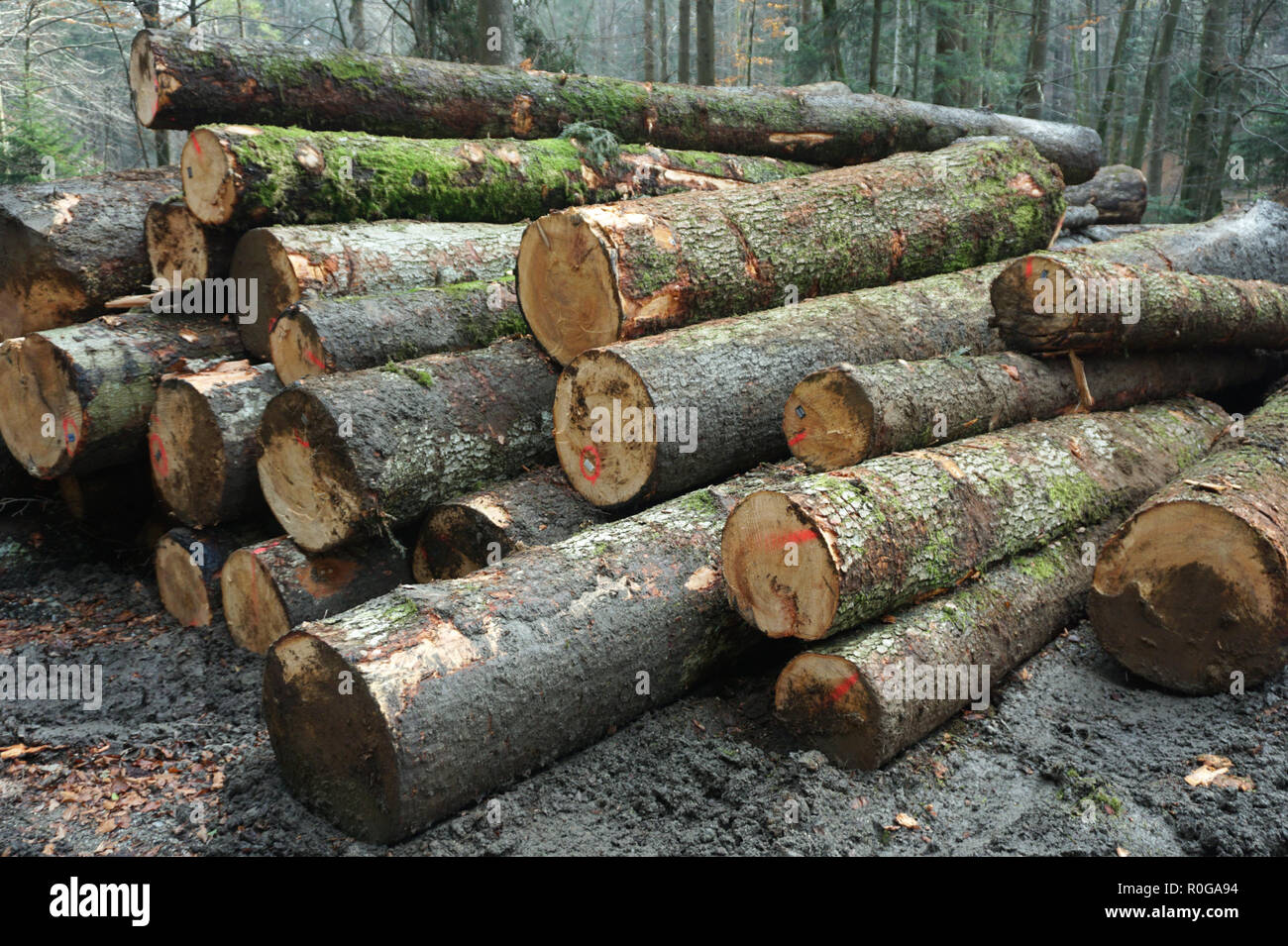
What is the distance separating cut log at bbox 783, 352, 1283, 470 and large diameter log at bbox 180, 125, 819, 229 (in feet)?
9.84

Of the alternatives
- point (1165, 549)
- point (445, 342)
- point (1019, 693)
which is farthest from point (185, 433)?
point (1165, 549)

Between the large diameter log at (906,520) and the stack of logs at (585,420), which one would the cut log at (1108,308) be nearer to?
the stack of logs at (585,420)

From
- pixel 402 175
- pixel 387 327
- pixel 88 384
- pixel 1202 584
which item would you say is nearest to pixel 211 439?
pixel 88 384

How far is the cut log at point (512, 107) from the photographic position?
17.3 ft

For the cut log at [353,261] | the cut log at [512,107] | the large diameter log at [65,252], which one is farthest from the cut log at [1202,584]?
the large diameter log at [65,252]

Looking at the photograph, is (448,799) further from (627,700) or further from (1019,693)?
(1019,693)

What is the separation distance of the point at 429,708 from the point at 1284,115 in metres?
15.4

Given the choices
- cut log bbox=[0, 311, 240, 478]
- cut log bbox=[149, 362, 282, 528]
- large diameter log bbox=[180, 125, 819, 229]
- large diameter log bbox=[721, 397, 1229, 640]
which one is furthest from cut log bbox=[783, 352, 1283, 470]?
cut log bbox=[0, 311, 240, 478]

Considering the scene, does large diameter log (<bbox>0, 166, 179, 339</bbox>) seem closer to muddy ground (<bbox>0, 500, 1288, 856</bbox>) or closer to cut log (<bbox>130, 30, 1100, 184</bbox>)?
cut log (<bbox>130, 30, 1100, 184</bbox>)

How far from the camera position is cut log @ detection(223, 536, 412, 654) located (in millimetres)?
4141

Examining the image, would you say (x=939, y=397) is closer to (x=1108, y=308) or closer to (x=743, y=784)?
(x=1108, y=308)

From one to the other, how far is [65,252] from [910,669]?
5318 mm

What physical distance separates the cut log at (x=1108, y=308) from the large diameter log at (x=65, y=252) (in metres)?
5.29

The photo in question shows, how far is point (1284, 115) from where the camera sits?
12.8 metres
